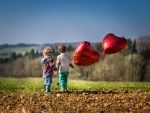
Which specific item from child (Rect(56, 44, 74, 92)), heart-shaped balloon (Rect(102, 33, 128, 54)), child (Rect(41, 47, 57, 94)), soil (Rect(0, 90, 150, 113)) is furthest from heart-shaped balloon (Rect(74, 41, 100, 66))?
soil (Rect(0, 90, 150, 113))

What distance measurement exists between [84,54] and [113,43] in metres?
1.15

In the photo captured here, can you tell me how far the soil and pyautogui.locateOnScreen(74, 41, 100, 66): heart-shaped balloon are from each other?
1.56 metres

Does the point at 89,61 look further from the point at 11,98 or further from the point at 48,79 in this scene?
the point at 11,98

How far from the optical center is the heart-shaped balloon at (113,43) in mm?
10945

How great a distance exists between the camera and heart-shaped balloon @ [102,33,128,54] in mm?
10945

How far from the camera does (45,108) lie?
842 cm

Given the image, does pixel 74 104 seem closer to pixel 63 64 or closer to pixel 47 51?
pixel 63 64

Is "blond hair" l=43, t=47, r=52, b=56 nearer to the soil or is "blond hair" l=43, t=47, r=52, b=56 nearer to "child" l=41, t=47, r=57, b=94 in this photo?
"child" l=41, t=47, r=57, b=94

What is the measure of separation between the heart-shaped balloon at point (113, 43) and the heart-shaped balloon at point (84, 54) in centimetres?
48

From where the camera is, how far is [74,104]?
8805 mm

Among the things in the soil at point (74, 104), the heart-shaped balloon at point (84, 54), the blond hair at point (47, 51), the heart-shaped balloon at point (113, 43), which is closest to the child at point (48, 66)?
the blond hair at point (47, 51)

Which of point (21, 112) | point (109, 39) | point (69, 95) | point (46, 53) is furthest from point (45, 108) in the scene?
point (109, 39)

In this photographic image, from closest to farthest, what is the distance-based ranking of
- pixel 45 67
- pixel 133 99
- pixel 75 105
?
pixel 75 105, pixel 133 99, pixel 45 67

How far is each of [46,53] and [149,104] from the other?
413cm
